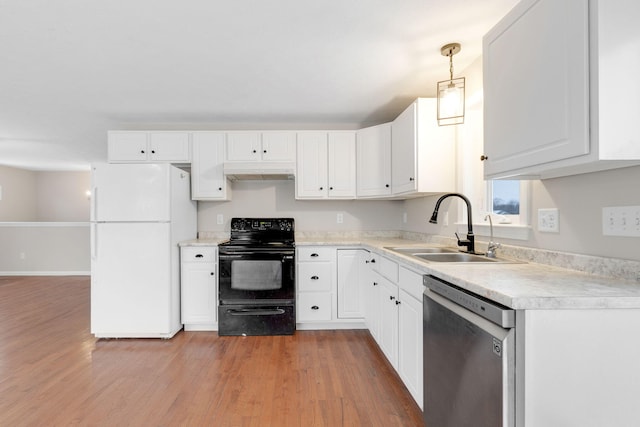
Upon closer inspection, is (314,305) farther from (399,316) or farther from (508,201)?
(508,201)

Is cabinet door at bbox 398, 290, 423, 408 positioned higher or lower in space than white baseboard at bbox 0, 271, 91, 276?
higher

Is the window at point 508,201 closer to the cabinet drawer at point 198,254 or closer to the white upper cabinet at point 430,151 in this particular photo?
the white upper cabinet at point 430,151

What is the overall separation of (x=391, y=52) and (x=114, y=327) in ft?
10.8

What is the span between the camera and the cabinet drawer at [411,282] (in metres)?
1.64

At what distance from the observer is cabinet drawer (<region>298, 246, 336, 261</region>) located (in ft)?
9.75

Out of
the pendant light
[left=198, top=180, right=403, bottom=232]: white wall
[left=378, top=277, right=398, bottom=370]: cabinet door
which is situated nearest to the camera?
the pendant light

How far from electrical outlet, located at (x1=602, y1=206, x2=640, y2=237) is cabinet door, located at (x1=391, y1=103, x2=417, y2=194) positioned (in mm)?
1264

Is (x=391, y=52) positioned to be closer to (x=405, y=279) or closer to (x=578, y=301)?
(x=405, y=279)

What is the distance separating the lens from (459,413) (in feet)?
3.80

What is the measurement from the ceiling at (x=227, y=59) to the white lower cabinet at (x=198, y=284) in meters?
1.47

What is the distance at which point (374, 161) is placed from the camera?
3121 millimetres

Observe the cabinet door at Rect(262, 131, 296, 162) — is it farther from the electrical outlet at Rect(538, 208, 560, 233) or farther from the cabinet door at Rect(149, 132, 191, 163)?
the electrical outlet at Rect(538, 208, 560, 233)

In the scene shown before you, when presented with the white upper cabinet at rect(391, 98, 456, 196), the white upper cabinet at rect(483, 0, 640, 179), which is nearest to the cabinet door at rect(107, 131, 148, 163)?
the white upper cabinet at rect(391, 98, 456, 196)

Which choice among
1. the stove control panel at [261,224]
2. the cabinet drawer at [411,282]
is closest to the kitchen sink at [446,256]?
the cabinet drawer at [411,282]
